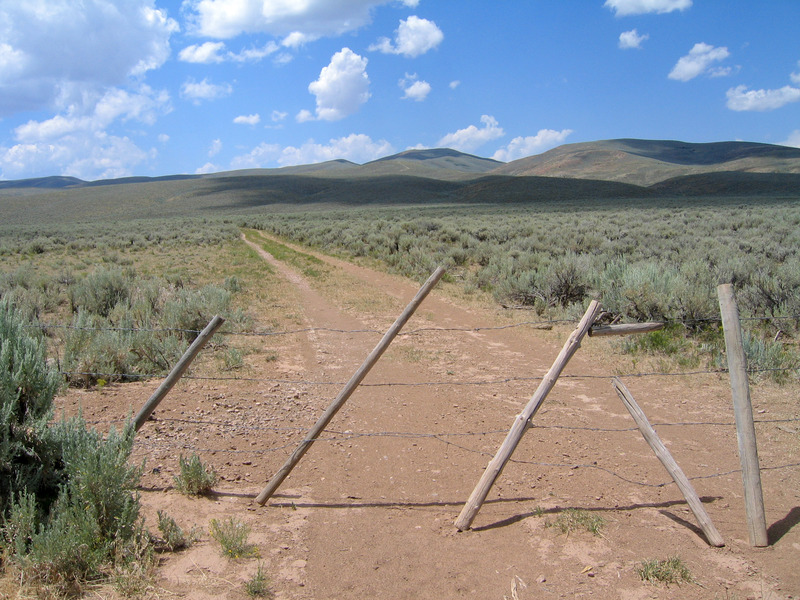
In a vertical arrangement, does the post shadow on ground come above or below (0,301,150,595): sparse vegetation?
below

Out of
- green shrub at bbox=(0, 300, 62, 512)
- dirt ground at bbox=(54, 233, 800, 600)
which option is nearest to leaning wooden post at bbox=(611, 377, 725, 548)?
dirt ground at bbox=(54, 233, 800, 600)

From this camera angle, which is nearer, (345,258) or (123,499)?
(123,499)

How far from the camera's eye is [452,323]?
34.4ft

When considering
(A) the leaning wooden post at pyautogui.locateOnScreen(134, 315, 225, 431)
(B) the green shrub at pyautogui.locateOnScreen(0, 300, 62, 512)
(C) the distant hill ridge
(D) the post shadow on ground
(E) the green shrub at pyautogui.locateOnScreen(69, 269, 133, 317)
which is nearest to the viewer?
(B) the green shrub at pyautogui.locateOnScreen(0, 300, 62, 512)

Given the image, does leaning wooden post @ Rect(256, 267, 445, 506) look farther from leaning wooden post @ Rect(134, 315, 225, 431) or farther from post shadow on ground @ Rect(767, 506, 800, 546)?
post shadow on ground @ Rect(767, 506, 800, 546)

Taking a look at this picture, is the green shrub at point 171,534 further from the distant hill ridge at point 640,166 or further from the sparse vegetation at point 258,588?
the distant hill ridge at point 640,166

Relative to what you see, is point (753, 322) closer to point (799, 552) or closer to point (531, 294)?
point (531, 294)

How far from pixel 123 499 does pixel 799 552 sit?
4.22m

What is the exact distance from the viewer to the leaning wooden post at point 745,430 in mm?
3445

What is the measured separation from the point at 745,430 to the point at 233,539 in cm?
338

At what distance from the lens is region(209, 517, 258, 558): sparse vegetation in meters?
3.34

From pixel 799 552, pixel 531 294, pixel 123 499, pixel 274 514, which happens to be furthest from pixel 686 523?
pixel 531 294

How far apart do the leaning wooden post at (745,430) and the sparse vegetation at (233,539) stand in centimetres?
320

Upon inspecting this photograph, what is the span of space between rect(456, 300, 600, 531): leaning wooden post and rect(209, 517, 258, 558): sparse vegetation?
4.68ft
